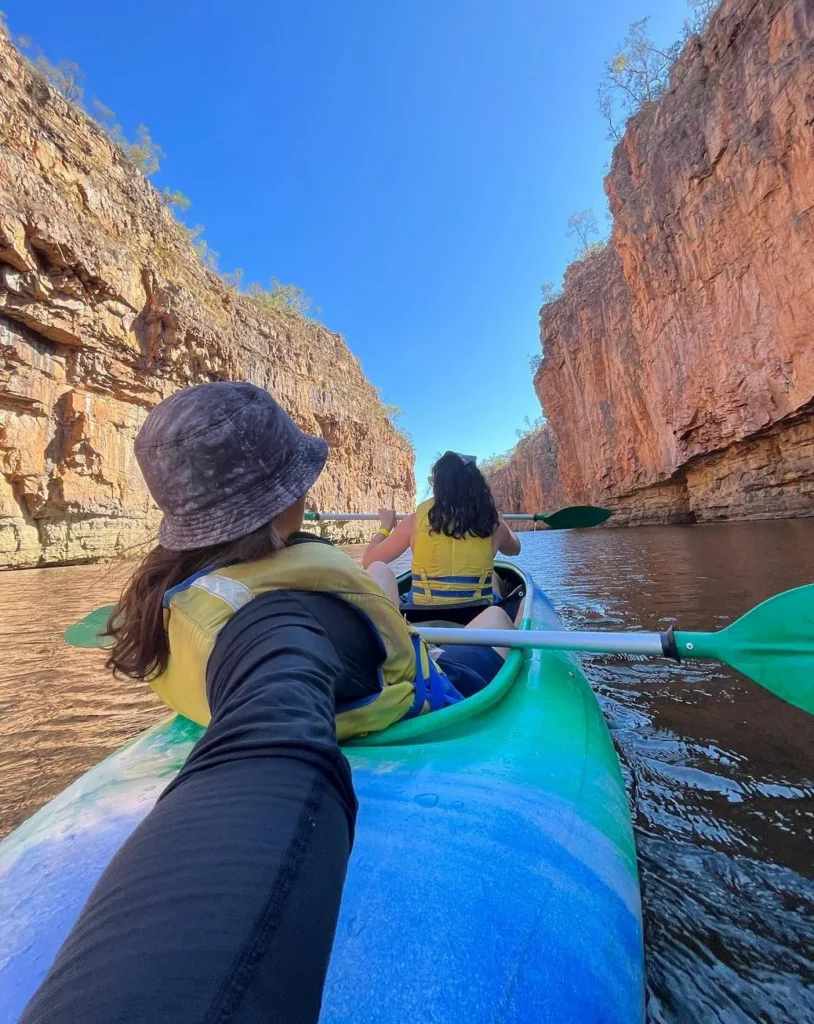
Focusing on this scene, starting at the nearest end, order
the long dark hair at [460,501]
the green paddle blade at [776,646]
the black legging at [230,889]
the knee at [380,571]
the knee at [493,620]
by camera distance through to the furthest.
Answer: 1. the black legging at [230,889]
2. the green paddle blade at [776,646]
3. the knee at [493,620]
4. the knee at [380,571]
5. the long dark hair at [460,501]

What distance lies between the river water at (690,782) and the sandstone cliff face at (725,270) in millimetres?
12684

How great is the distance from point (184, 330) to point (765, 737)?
15918 millimetres

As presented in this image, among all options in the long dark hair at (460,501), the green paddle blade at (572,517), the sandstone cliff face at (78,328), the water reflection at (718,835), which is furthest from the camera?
the sandstone cliff face at (78,328)

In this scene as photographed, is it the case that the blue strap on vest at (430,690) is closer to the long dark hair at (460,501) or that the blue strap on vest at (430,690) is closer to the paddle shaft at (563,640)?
the paddle shaft at (563,640)

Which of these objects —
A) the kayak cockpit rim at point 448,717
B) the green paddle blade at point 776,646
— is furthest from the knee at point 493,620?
the green paddle blade at point 776,646

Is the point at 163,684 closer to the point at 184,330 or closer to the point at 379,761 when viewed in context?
the point at 379,761

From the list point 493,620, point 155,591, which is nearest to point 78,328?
point 493,620

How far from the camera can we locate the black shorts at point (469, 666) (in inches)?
66.6

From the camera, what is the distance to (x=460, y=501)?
111 inches

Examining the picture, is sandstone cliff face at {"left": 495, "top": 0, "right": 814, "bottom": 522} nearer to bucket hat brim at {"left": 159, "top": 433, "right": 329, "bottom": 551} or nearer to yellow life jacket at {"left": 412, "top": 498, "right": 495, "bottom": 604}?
yellow life jacket at {"left": 412, "top": 498, "right": 495, "bottom": 604}

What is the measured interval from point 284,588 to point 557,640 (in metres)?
1.22

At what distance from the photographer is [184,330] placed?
1452 cm

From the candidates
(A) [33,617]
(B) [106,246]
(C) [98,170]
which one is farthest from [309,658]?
(C) [98,170]

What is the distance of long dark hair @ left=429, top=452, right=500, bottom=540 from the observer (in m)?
2.81
